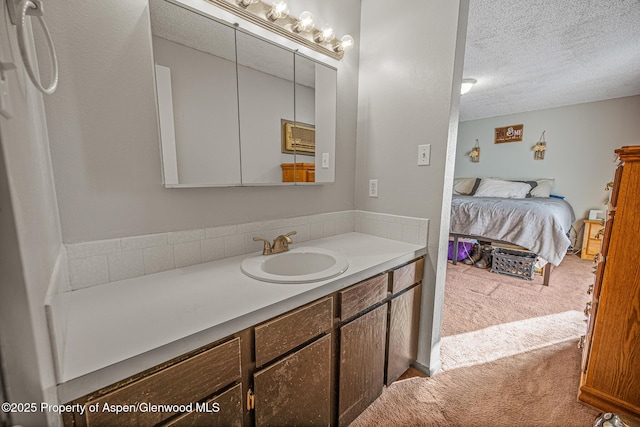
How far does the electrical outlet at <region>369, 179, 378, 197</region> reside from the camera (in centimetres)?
179

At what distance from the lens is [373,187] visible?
1.80m

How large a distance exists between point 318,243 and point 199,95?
0.98 meters

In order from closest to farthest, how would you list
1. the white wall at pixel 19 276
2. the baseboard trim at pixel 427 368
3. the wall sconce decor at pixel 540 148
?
1. the white wall at pixel 19 276
2. the baseboard trim at pixel 427 368
3. the wall sconce decor at pixel 540 148

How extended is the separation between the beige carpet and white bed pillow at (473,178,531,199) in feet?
6.15

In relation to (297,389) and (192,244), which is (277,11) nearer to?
(192,244)

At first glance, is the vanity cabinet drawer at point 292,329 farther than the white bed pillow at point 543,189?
No

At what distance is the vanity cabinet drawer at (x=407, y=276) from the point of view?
135cm

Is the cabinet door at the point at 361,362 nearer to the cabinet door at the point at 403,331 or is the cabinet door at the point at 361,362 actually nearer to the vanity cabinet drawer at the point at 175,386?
the cabinet door at the point at 403,331

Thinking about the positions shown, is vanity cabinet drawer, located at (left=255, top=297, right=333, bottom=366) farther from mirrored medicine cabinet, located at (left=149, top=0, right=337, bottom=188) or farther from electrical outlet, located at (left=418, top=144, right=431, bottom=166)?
electrical outlet, located at (left=418, top=144, right=431, bottom=166)

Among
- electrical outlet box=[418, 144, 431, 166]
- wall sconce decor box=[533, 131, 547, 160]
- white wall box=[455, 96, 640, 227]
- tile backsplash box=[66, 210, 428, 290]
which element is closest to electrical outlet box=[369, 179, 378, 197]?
tile backsplash box=[66, 210, 428, 290]

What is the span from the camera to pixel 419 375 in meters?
1.62

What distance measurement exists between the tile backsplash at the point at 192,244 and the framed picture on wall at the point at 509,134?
15.0 ft

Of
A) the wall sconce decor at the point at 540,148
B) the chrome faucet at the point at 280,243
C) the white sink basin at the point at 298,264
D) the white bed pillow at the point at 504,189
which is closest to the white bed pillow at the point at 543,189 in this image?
the white bed pillow at the point at 504,189

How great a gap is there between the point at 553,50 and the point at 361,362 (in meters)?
3.22
